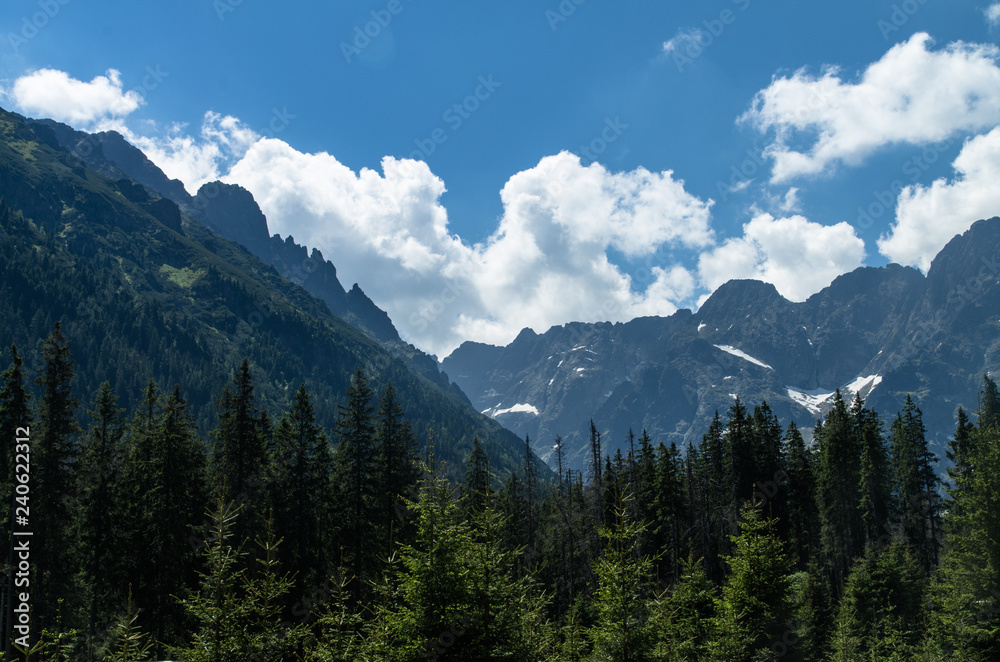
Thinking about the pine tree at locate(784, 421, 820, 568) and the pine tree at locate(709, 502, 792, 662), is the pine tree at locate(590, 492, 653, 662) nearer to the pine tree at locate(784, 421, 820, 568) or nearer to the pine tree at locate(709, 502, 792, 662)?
the pine tree at locate(709, 502, 792, 662)

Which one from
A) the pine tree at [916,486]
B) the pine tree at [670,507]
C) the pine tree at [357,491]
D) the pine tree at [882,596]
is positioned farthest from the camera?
the pine tree at [916,486]

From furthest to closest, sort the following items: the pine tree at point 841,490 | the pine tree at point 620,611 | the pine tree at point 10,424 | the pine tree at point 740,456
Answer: the pine tree at point 841,490 < the pine tree at point 740,456 < the pine tree at point 10,424 < the pine tree at point 620,611

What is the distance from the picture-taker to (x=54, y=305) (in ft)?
631

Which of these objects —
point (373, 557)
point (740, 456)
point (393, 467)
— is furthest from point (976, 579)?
point (393, 467)

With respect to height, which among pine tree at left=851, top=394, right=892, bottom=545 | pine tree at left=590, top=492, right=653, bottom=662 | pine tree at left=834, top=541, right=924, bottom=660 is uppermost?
pine tree at left=851, top=394, right=892, bottom=545

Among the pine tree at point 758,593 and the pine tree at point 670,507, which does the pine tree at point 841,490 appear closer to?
the pine tree at point 670,507

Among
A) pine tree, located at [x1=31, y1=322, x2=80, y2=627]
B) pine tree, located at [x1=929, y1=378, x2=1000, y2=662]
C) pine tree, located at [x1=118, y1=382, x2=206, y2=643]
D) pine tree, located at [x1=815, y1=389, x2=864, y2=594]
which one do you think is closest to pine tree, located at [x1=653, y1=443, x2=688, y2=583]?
pine tree, located at [x1=815, y1=389, x2=864, y2=594]

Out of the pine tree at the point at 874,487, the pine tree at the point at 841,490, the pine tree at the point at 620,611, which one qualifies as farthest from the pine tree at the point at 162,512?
the pine tree at the point at 874,487

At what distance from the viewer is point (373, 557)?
108 ft

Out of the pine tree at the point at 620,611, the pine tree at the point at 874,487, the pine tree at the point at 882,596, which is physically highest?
the pine tree at the point at 874,487

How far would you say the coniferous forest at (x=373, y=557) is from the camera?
12797mm

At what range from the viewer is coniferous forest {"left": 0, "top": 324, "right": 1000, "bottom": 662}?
12.8 metres

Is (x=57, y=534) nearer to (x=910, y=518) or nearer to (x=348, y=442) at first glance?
(x=348, y=442)

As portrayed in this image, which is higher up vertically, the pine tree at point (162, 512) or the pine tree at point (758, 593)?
the pine tree at point (162, 512)
